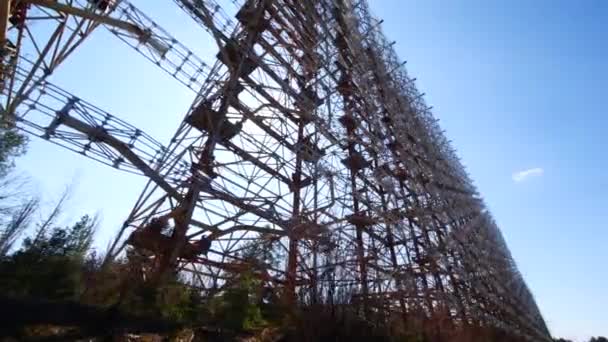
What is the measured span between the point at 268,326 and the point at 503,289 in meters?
20.1

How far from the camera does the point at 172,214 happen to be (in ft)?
24.9

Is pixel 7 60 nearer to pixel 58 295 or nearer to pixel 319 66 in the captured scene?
pixel 58 295

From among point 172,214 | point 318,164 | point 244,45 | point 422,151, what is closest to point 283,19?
point 244,45

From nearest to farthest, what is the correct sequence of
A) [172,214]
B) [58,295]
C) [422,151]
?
[58,295] → [172,214] → [422,151]

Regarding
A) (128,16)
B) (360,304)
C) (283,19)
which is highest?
(283,19)

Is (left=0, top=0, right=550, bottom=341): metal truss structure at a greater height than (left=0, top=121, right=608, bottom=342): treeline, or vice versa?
(left=0, top=0, right=550, bottom=341): metal truss structure

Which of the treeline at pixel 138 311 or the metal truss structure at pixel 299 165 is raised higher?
the metal truss structure at pixel 299 165

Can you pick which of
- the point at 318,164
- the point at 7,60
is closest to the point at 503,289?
the point at 318,164

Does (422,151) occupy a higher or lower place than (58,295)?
higher

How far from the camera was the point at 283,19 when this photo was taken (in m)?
12.5

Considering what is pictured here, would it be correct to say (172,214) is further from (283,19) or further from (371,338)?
(283,19)

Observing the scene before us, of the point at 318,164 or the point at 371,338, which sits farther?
the point at 318,164

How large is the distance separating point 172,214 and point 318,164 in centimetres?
403

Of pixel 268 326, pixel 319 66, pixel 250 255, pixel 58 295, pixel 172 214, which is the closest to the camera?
pixel 58 295
